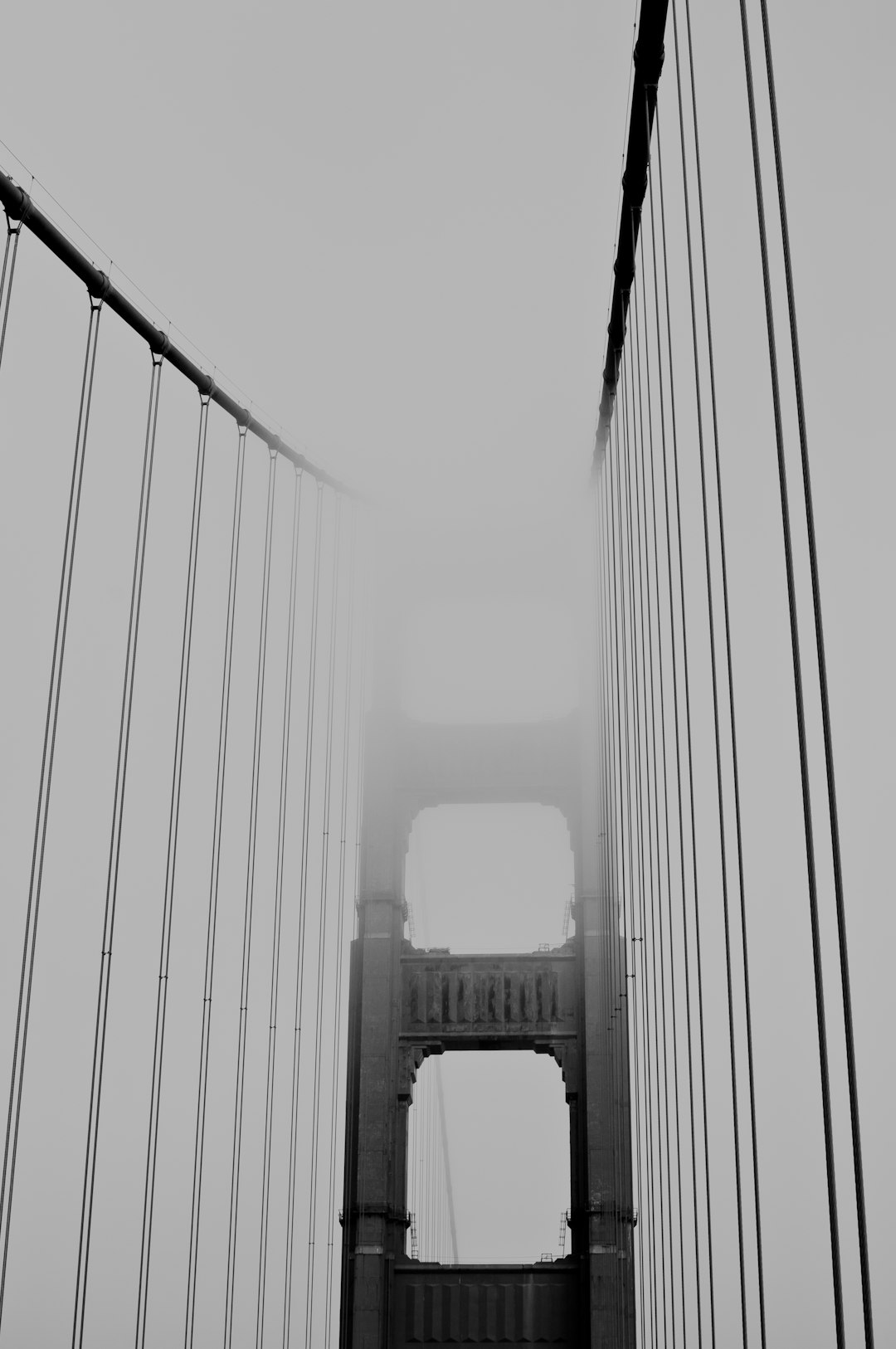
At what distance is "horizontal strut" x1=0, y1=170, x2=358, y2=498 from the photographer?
8.77m

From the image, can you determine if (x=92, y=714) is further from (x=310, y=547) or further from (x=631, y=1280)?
(x=631, y=1280)

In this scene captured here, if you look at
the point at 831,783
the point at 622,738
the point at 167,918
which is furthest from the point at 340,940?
the point at 831,783

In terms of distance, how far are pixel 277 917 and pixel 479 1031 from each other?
4.06 metres

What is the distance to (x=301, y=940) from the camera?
1703cm

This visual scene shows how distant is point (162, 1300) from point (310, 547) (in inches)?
397

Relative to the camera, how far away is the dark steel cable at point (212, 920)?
11.9 meters

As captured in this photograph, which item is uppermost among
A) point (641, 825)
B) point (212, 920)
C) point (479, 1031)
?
point (641, 825)

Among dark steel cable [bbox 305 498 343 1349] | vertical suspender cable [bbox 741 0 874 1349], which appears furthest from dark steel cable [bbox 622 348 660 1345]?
vertical suspender cable [bbox 741 0 874 1349]

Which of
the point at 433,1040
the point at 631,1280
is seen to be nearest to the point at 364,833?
the point at 433,1040

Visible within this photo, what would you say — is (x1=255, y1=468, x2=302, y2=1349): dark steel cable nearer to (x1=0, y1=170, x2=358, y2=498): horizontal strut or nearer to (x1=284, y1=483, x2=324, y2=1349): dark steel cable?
(x1=284, y1=483, x2=324, y2=1349): dark steel cable

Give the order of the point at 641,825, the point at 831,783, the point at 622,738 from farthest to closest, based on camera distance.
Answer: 1. the point at 622,738
2. the point at 641,825
3. the point at 831,783

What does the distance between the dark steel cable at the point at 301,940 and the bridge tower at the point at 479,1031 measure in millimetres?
1261

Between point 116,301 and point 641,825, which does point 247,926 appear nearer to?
point 641,825

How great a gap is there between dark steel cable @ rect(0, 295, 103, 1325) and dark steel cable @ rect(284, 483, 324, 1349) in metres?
4.92
